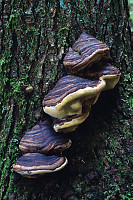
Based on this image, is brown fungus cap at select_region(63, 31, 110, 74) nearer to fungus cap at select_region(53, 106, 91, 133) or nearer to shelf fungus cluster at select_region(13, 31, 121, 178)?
shelf fungus cluster at select_region(13, 31, 121, 178)

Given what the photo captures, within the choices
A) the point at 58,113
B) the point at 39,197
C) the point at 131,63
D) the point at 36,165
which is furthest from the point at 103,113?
the point at 39,197

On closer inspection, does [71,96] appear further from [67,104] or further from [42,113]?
[42,113]

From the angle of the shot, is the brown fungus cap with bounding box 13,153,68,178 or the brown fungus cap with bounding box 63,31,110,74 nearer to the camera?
the brown fungus cap with bounding box 13,153,68,178

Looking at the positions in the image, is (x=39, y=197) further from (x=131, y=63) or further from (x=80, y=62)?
(x=131, y=63)

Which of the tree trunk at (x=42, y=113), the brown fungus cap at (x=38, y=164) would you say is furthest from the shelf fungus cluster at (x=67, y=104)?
the tree trunk at (x=42, y=113)

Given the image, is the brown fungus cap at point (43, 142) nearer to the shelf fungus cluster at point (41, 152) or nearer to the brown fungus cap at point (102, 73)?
the shelf fungus cluster at point (41, 152)

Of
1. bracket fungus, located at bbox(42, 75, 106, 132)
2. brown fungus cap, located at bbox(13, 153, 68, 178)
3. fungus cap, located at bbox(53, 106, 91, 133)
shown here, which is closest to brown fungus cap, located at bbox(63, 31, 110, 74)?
bracket fungus, located at bbox(42, 75, 106, 132)

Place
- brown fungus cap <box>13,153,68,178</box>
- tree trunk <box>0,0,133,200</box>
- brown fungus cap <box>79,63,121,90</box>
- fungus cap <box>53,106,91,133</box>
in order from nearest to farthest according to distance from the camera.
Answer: brown fungus cap <box>13,153,68,178</box> < fungus cap <box>53,106,91,133</box> < brown fungus cap <box>79,63,121,90</box> < tree trunk <box>0,0,133,200</box>
